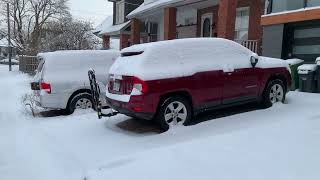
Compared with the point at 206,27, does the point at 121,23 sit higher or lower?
higher

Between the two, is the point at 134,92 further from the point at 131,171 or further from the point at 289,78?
the point at 289,78

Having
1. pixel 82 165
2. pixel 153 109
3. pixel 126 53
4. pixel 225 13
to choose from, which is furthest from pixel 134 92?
pixel 225 13

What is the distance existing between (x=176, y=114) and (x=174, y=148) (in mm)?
1728

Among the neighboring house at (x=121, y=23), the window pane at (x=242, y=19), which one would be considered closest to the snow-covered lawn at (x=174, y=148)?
the window pane at (x=242, y=19)

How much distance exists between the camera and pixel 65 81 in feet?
35.2

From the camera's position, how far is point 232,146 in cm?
623

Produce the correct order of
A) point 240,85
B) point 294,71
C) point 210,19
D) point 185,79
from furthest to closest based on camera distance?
1. point 210,19
2. point 294,71
3. point 240,85
4. point 185,79

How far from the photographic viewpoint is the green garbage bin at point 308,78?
35.2 ft

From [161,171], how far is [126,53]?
12.2 ft

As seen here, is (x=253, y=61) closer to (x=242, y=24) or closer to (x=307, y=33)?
(x=307, y=33)

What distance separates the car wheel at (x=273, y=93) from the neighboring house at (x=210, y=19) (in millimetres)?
6861

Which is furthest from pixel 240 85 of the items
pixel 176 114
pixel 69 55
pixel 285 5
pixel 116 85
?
pixel 285 5

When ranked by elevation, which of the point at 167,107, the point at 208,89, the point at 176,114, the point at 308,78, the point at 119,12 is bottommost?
the point at 176,114

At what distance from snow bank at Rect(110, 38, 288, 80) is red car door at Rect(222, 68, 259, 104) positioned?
0.13m
